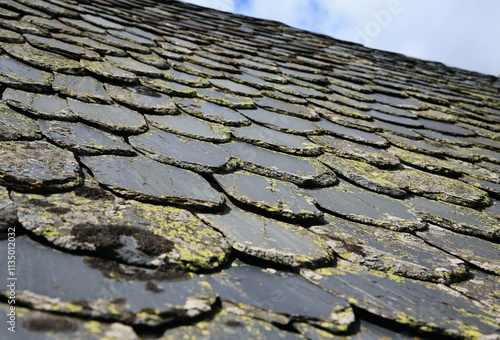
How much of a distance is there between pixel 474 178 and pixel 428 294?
128cm

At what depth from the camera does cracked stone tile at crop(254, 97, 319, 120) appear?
2.13 m

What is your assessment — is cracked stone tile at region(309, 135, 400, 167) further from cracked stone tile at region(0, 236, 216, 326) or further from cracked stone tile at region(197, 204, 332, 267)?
cracked stone tile at region(0, 236, 216, 326)

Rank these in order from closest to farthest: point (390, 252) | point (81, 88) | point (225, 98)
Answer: point (390, 252)
point (81, 88)
point (225, 98)

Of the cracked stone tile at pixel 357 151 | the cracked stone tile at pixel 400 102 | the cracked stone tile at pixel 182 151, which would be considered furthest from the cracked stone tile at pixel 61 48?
the cracked stone tile at pixel 400 102

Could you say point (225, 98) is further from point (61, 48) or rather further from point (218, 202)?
point (218, 202)

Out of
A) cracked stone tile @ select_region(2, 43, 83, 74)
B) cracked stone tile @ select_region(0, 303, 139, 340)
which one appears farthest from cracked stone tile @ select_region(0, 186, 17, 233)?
cracked stone tile @ select_region(2, 43, 83, 74)

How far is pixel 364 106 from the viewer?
8.70 ft

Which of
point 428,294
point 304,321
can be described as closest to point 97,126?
point 304,321

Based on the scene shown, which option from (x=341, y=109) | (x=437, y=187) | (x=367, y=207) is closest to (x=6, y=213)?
(x=367, y=207)

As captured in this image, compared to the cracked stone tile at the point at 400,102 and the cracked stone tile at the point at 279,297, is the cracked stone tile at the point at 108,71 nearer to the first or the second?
the cracked stone tile at the point at 279,297

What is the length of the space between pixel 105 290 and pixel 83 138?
27.8 inches

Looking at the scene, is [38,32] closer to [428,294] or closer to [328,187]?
[328,187]

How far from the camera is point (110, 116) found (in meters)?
1.45

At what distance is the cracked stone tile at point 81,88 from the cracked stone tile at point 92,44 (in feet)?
1.64
